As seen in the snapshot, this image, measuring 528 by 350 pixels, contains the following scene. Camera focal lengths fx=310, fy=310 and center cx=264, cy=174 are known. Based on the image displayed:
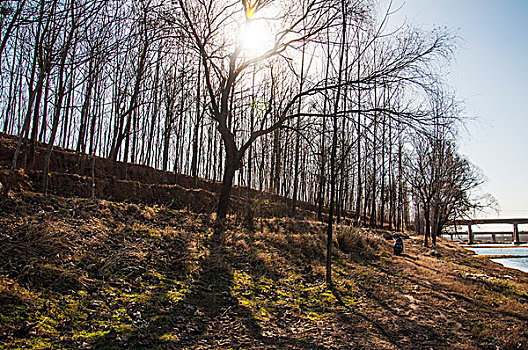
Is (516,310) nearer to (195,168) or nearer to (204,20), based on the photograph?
(204,20)

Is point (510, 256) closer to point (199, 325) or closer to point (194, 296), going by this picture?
point (194, 296)

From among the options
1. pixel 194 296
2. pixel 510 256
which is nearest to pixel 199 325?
pixel 194 296

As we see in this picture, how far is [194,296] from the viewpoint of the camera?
5332 mm

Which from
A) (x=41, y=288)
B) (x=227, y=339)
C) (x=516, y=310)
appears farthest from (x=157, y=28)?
(x=516, y=310)

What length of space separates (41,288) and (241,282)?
3574 millimetres

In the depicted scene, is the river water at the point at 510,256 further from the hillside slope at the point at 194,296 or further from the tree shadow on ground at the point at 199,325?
the tree shadow on ground at the point at 199,325

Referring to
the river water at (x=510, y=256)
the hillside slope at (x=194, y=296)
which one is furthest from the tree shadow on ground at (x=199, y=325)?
the river water at (x=510, y=256)

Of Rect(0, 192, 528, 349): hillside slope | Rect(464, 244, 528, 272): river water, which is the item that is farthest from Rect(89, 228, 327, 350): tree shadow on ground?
Rect(464, 244, 528, 272): river water

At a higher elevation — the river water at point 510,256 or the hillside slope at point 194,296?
the hillside slope at point 194,296

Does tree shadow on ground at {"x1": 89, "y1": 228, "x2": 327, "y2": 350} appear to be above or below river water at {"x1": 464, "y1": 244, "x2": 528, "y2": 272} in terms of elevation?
above

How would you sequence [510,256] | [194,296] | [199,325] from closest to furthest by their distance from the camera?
1. [199,325]
2. [194,296]
3. [510,256]

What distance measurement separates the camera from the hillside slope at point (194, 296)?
12.1 ft

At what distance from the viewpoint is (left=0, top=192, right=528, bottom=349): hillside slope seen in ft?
12.1

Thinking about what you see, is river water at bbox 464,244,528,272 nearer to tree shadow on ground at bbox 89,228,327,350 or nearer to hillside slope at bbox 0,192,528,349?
hillside slope at bbox 0,192,528,349
